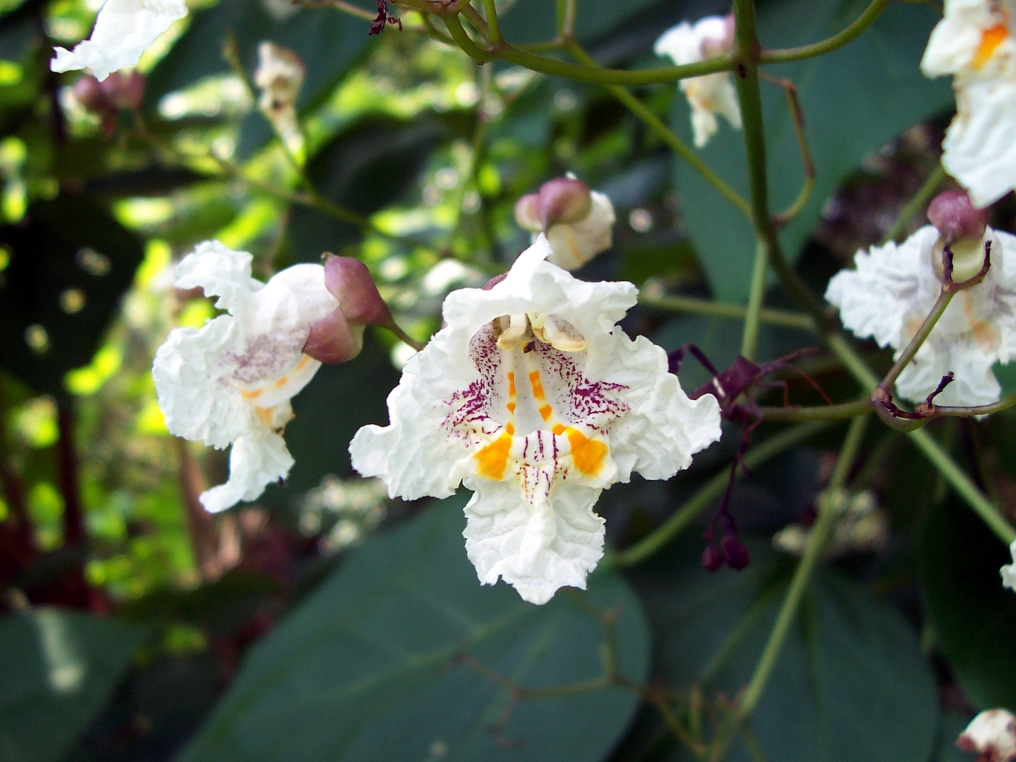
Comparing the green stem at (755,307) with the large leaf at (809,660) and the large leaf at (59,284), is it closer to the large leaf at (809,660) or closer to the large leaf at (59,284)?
the large leaf at (809,660)

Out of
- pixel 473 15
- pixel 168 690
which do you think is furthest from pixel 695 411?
pixel 168 690

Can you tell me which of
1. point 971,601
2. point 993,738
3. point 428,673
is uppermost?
point 993,738

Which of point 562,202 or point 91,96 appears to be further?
point 91,96

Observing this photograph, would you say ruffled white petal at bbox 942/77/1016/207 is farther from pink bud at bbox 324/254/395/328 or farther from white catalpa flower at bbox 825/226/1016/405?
pink bud at bbox 324/254/395/328

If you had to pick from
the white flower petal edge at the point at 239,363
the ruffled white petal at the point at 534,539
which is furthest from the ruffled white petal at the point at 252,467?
the ruffled white petal at the point at 534,539

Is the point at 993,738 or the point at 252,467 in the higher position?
the point at 252,467

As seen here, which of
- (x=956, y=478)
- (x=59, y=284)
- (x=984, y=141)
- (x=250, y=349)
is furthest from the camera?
(x=59, y=284)

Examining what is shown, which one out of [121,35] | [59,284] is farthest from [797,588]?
[59,284]

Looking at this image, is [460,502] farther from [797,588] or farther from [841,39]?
[841,39]
